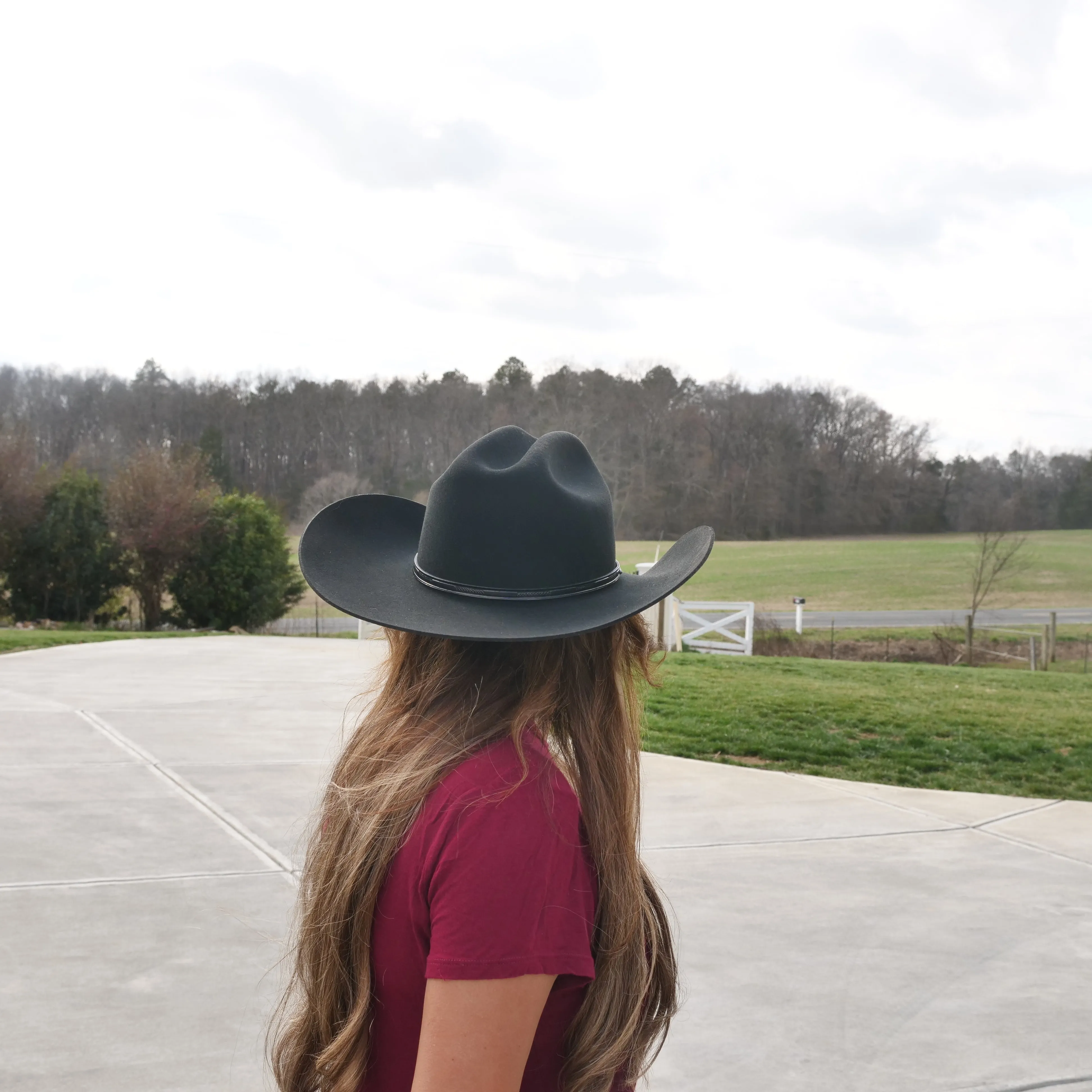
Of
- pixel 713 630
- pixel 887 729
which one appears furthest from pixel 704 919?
pixel 713 630

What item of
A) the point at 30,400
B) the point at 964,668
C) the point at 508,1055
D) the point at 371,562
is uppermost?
the point at 30,400

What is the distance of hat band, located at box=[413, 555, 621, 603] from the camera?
4.30 ft

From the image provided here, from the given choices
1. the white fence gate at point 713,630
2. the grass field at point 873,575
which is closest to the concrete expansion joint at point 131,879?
the white fence gate at point 713,630

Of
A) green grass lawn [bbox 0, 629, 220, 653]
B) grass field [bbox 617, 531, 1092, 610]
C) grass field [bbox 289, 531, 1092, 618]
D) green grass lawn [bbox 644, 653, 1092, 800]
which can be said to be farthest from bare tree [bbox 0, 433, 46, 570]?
green grass lawn [bbox 644, 653, 1092, 800]

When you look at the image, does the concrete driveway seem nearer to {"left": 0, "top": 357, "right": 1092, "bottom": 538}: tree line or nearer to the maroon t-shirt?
the maroon t-shirt

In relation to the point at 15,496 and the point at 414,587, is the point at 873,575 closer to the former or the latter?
the point at 15,496

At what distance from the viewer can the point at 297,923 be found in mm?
3652

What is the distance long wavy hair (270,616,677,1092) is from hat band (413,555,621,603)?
0.18 feet

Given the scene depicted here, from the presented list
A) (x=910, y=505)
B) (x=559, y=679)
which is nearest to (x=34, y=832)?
(x=559, y=679)

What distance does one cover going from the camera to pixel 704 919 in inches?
167

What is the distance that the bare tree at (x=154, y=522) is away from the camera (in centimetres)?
2303

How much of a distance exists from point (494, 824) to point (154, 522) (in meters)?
23.4

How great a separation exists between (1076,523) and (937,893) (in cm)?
7723

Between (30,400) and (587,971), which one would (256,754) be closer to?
(587,971)
